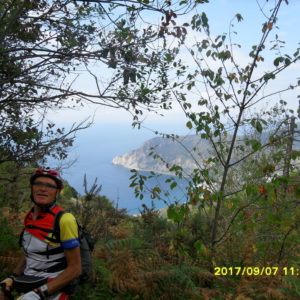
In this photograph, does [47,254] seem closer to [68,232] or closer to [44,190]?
[68,232]

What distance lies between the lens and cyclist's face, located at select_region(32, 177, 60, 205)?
275cm

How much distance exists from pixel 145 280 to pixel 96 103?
3.34m

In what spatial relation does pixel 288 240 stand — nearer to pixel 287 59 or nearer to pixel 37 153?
pixel 287 59

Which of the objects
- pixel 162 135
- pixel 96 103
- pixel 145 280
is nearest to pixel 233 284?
pixel 145 280

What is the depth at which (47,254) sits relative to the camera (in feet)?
8.53
